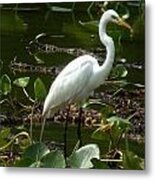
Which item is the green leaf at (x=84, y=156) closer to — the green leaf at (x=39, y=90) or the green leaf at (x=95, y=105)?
the green leaf at (x=95, y=105)

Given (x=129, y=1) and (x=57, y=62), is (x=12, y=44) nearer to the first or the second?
(x=57, y=62)

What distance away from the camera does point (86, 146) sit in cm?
238

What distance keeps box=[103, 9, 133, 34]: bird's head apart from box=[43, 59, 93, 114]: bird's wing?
191mm

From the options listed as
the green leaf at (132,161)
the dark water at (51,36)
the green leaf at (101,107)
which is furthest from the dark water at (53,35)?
the green leaf at (132,161)

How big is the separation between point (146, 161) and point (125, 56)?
43 cm

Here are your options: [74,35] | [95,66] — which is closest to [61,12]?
[74,35]

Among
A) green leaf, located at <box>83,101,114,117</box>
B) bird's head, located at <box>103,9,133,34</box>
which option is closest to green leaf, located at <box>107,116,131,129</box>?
green leaf, located at <box>83,101,114,117</box>

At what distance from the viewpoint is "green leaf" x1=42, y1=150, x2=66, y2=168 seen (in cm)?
240

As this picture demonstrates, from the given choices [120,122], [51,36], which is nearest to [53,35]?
[51,36]

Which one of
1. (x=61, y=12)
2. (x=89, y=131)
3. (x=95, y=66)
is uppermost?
(x=61, y=12)

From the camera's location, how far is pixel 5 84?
8.11 ft

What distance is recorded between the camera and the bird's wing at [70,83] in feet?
7.84

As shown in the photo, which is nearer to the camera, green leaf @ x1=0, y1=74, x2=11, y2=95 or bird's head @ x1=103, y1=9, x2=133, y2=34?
bird's head @ x1=103, y1=9, x2=133, y2=34

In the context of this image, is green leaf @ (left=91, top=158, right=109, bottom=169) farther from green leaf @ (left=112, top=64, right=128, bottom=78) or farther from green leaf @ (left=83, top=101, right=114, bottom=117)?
green leaf @ (left=112, top=64, right=128, bottom=78)
